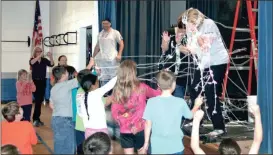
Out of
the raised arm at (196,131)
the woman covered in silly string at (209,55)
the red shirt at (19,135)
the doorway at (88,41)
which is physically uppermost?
the doorway at (88,41)

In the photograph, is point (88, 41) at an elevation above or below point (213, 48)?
above

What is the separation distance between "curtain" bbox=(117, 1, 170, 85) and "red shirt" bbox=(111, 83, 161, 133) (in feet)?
7.15

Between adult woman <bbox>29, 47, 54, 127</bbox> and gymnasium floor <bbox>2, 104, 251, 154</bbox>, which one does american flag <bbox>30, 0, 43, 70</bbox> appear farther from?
adult woman <bbox>29, 47, 54, 127</bbox>

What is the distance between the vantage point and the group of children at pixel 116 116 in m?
2.06

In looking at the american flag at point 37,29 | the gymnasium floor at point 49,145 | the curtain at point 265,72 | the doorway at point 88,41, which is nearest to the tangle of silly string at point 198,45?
the gymnasium floor at point 49,145

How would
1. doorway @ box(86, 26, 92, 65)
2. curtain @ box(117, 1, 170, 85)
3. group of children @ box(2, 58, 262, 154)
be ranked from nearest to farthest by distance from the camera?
group of children @ box(2, 58, 262, 154), curtain @ box(117, 1, 170, 85), doorway @ box(86, 26, 92, 65)

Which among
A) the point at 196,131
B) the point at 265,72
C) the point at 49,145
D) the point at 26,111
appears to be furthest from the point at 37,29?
the point at 196,131

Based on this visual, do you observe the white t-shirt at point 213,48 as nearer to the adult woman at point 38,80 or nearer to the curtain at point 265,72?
the curtain at point 265,72

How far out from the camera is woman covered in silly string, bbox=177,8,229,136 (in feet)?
9.32

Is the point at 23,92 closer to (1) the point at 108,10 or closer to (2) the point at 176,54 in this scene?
(1) the point at 108,10

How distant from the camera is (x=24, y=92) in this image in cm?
445

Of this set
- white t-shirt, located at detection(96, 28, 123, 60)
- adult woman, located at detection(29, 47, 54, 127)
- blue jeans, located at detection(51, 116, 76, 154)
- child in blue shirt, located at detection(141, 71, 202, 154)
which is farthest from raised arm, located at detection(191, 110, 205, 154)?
adult woman, located at detection(29, 47, 54, 127)

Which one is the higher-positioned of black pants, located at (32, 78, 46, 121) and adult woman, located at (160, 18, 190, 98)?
adult woman, located at (160, 18, 190, 98)

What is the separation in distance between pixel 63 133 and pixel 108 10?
2.64m
